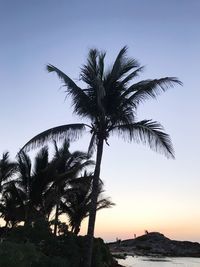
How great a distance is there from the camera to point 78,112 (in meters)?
20.1

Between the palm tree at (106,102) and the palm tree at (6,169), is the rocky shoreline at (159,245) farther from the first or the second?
the palm tree at (106,102)

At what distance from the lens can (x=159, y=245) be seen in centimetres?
11925

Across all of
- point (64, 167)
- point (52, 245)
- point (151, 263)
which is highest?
point (64, 167)

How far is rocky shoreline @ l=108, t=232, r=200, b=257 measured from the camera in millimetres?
111475

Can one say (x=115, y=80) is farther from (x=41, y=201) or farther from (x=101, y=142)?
(x=41, y=201)

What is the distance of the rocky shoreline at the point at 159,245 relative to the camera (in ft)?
366

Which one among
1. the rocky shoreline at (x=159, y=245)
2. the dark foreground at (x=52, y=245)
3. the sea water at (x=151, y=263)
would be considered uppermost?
the rocky shoreline at (x=159, y=245)

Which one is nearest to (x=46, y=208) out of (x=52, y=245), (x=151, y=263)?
(x=52, y=245)

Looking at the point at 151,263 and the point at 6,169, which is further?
the point at 151,263

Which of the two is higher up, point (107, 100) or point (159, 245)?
point (159, 245)

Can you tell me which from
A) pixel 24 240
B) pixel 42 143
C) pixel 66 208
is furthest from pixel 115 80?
pixel 66 208

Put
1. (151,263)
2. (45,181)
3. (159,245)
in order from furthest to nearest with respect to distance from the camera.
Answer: (159,245)
(151,263)
(45,181)

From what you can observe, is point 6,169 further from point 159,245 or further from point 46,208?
point 159,245

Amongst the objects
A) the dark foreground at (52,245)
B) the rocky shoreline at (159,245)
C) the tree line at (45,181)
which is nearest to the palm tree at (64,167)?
the tree line at (45,181)
